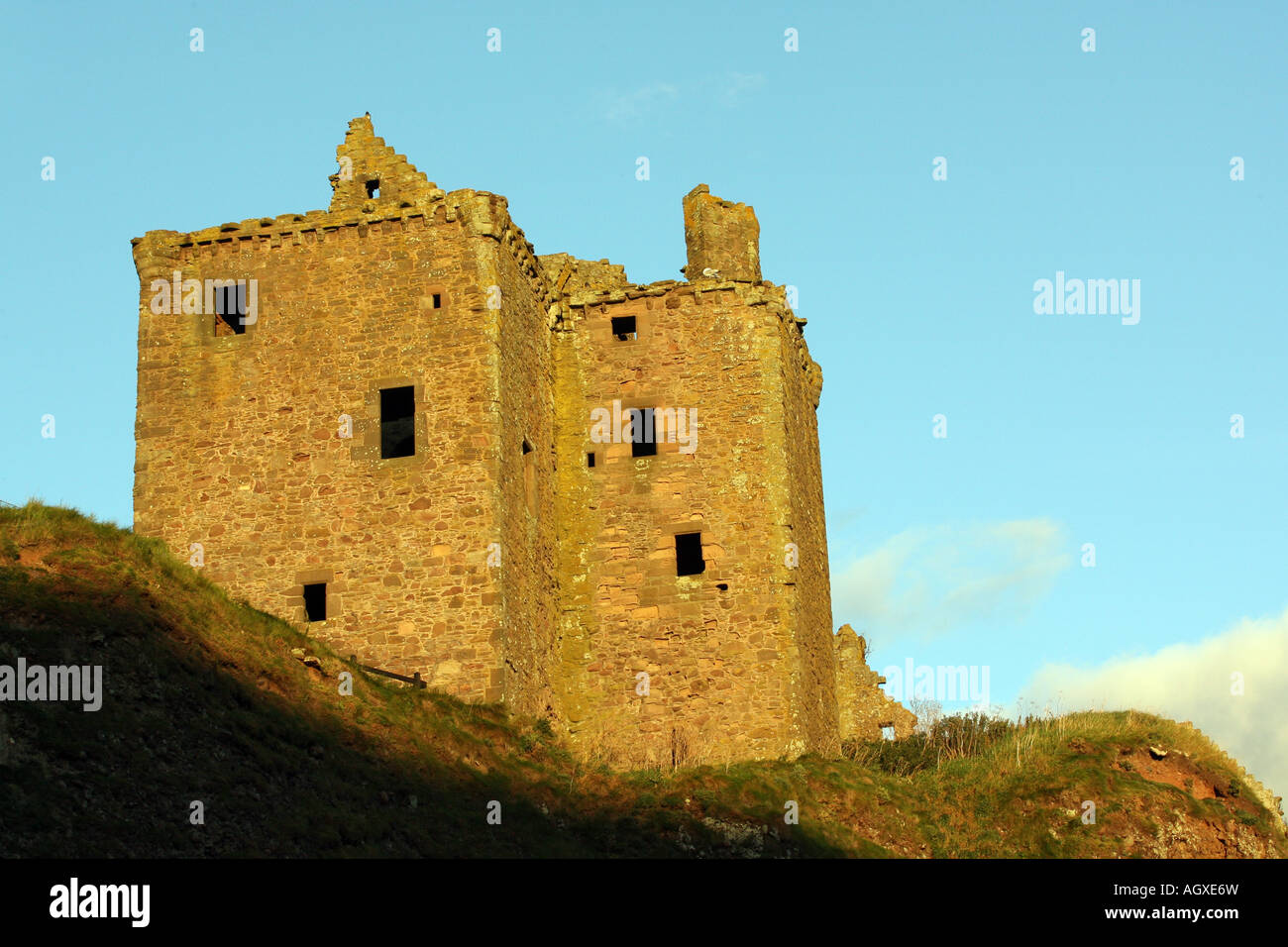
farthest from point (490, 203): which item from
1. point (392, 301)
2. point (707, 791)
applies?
point (707, 791)

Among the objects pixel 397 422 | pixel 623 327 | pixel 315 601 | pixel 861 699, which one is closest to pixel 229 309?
pixel 397 422

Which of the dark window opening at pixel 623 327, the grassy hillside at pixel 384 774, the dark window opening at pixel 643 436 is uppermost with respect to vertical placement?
the dark window opening at pixel 623 327

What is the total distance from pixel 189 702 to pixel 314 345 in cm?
977

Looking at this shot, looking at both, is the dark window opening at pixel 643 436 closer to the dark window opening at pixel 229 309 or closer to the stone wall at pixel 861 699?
the dark window opening at pixel 229 309

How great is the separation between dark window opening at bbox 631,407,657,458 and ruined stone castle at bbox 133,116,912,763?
5 centimetres

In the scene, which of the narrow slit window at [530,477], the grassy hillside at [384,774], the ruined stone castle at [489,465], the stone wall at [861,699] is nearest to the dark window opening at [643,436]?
the ruined stone castle at [489,465]

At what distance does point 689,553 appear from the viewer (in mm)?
29422

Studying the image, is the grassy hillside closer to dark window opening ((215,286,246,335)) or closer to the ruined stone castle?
the ruined stone castle

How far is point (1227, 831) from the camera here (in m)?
26.2

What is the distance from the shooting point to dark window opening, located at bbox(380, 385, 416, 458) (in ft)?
92.1

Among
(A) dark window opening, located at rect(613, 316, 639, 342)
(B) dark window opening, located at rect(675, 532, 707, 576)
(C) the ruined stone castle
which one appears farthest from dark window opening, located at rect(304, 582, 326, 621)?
(A) dark window opening, located at rect(613, 316, 639, 342)

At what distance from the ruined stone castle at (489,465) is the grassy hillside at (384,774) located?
1765 millimetres

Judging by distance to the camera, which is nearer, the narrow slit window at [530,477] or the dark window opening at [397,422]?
the dark window opening at [397,422]

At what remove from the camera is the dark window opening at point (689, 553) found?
29250mm
